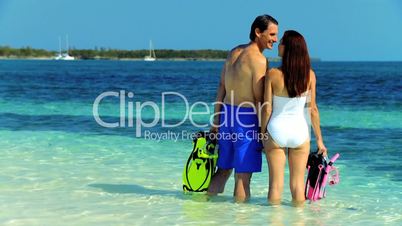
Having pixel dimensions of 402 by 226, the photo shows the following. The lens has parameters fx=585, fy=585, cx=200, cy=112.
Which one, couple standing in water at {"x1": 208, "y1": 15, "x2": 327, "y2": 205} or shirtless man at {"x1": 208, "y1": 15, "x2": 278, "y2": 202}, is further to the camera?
shirtless man at {"x1": 208, "y1": 15, "x2": 278, "y2": 202}

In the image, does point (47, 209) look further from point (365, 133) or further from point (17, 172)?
point (365, 133)

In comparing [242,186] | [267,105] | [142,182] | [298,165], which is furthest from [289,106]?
[142,182]

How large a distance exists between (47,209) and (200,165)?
160 centimetres

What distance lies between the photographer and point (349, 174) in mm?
8148

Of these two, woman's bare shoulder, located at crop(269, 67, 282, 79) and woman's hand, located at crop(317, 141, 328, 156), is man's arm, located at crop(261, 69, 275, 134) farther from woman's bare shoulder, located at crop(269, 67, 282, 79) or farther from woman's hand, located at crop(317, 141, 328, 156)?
woman's hand, located at crop(317, 141, 328, 156)

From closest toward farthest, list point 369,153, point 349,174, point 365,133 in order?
1. point 349,174
2. point 369,153
3. point 365,133

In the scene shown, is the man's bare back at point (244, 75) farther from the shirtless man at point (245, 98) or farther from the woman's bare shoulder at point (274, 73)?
the woman's bare shoulder at point (274, 73)

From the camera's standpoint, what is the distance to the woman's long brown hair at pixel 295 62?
5.22 metres

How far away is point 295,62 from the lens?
5.23 meters

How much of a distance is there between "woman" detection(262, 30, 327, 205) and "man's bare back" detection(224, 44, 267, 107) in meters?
0.16

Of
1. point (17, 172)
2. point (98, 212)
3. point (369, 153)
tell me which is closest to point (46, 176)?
point (17, 172)

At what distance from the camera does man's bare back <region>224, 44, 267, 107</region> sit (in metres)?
5.39

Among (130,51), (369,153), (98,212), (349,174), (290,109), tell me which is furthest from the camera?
(130,51)

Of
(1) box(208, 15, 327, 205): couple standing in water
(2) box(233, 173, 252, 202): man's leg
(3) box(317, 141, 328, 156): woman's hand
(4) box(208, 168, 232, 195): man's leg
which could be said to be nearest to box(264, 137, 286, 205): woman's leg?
(1) box(208, 15, 327, 205): couple standing in water
